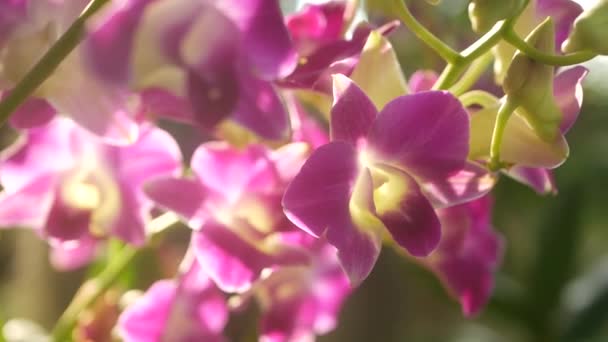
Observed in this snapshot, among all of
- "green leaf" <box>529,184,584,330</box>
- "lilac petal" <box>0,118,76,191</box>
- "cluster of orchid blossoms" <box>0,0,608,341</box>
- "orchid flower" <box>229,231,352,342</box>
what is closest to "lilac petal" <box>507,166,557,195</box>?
"cluster of orchid blossoms" <box>0,0,608,341</box>

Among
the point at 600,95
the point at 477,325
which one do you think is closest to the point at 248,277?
the point at 477,325

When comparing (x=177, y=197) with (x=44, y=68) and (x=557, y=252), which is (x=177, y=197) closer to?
(x=44, y=68)

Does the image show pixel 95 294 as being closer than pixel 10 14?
No

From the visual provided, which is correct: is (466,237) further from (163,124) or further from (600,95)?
(600,95)

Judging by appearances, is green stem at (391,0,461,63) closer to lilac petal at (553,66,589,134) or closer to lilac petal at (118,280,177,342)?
lilac petal at (553,66,589,134)

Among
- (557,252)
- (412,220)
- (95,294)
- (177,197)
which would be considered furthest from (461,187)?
(557,252)

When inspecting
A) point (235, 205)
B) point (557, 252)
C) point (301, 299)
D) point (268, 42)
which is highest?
point (268, 42)

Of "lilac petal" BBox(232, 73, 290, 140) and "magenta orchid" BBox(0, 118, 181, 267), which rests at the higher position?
"lilac petal" BBox(232, 73, 290, 140)
